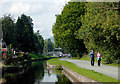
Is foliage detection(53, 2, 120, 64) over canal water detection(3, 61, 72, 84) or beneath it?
over

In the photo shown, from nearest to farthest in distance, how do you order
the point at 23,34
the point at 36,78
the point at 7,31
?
the point at 36,78
the point at 7,31
the point at 23,34

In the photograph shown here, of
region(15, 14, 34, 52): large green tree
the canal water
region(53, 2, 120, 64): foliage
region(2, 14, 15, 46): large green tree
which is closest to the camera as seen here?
the canal water

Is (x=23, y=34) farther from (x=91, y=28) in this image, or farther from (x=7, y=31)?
(x=91, y=28)

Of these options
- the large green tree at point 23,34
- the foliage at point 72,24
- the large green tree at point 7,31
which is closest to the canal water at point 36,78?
the foliage at point 72,24

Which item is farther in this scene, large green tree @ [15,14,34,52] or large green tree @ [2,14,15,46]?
large green tree @ [15,14,34,52]

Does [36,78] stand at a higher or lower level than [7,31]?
lower

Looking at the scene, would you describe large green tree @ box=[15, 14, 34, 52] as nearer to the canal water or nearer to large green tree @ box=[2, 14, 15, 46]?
large green tree @ box=[2, 14, 15, 46]

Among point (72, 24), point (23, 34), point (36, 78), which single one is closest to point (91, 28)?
point (36, 78)

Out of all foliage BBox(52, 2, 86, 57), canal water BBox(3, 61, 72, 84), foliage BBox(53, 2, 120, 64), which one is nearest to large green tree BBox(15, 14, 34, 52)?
foliage BBox(53, 2, 120, 64)

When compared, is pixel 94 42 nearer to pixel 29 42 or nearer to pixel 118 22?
pixel 118 22

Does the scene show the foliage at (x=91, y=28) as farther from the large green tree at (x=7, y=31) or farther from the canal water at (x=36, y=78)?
the large green tree at (x=7, y=31)

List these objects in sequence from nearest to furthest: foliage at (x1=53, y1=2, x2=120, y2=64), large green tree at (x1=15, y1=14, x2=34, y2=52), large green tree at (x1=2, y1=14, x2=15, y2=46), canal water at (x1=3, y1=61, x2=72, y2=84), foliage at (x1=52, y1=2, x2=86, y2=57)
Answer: canal water at (x1=3, y1=61, x2=72, y2=84) < foliage at (x1=53, y1=2, x2=120, y2=64) < foliage at (x1=52, y1=2, x2=86, y2=57) < large green tree at (x1=2, y1=14, x2=15, y2=46) < large green tree at (x1=15, y1=14, x2=34, y2=52)

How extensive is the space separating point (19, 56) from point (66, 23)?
13.4 metres

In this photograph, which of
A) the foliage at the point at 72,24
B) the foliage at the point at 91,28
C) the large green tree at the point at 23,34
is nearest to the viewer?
the foliage at the point at 91,28
